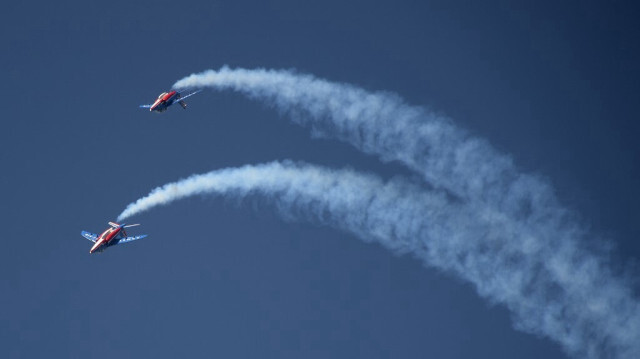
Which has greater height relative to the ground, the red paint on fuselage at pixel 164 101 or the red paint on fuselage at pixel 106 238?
the red paint on fuselage at pixel 164 101

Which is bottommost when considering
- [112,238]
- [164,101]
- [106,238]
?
[106,238]

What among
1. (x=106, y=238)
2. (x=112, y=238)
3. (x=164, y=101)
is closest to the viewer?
(x=106, y=238)

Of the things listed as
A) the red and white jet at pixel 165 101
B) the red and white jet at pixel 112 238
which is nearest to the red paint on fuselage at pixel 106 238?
the red and white jet at pixel 112 238

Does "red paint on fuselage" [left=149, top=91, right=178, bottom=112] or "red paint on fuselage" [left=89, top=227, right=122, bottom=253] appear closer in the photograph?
"red paint on fuselage" [left=89, top=227, right=122, bottom=253]

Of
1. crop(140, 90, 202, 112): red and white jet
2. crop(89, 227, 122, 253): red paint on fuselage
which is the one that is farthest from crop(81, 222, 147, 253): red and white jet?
crop(140, 90, 202, 112): red and white jet

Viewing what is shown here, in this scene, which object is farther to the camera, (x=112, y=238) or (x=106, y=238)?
(x=112, y=238)

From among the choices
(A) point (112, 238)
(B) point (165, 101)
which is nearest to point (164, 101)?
(B) point (165, 101)

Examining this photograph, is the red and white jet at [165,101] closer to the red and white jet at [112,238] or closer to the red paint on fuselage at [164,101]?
the red paint on fuselage at [164,101]

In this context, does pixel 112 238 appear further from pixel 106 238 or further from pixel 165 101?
pixel 165 101

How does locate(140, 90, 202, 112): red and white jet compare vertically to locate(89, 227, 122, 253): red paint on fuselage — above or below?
above

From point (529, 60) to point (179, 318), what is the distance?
5706cm

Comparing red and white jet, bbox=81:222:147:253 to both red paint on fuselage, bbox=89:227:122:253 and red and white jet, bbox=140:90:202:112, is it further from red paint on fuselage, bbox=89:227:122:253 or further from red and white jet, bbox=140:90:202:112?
red and white jet, bbox=140:90:202:112

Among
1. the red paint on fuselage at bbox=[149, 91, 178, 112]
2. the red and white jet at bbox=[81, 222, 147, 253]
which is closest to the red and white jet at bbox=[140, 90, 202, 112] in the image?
the red paint on fuselage at bbox=[149, 91, 178, 112]

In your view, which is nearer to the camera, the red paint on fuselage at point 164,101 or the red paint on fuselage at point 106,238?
the red paint on fuselage at point 106,238
